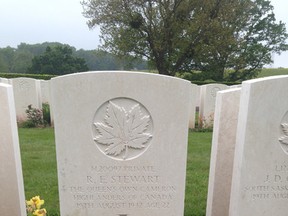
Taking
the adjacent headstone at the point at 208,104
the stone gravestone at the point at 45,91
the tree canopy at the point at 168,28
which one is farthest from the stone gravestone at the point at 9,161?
the tree canopy at the point at 168,28

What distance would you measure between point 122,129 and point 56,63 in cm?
3334

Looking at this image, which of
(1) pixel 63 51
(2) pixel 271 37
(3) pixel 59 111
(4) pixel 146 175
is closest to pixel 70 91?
(3) pixel 59 111

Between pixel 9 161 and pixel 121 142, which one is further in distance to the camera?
pixel 9 161

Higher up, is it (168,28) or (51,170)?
(168,28)

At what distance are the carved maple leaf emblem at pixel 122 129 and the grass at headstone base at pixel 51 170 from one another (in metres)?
1.51

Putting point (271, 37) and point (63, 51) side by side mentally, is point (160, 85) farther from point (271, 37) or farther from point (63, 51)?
point (63, 51)

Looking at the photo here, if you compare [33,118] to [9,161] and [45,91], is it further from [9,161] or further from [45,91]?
[9,161]

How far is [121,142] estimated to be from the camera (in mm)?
3068

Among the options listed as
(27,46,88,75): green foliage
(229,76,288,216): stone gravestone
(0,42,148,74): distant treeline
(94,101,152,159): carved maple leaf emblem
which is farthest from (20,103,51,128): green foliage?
(27,46,88,75): green foliage

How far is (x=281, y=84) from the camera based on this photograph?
9.91ft

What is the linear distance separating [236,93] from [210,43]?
59.7 ft

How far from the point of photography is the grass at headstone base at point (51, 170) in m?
4.41

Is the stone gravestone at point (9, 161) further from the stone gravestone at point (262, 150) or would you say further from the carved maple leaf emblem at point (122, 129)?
the stone gravestone at point (262, 150)

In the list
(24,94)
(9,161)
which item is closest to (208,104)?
(24,94)
